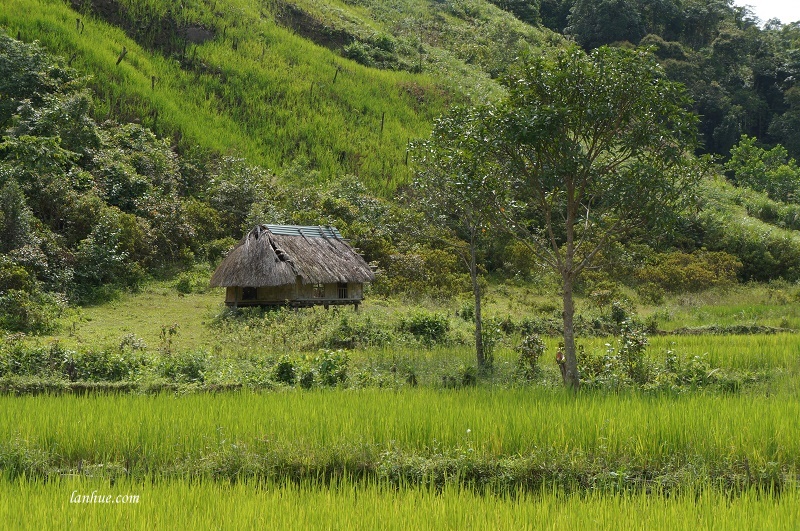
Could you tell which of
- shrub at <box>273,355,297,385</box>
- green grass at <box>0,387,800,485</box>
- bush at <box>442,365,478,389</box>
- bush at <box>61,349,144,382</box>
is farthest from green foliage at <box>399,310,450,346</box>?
green grass at <box>0,387,800,485</box>

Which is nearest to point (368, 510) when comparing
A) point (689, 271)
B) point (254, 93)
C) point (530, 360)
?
point (530, 360)

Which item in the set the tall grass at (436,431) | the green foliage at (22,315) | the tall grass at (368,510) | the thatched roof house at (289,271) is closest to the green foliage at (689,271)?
the thatched roof house at (289,271)

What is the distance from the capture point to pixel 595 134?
9.54 m

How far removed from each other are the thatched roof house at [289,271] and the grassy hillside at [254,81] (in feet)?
31.0

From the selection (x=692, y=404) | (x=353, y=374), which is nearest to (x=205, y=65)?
(x=353, y=374)

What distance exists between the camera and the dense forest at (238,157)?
756 inches

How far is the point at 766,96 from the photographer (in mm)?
46500

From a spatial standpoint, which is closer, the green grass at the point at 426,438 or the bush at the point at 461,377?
the green grass at the point at 426,438

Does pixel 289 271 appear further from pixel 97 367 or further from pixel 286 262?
pixel 97 367

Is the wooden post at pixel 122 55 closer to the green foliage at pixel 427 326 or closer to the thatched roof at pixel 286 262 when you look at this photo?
the thatched roof at pixel 286 262

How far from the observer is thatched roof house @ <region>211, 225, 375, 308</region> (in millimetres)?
17047

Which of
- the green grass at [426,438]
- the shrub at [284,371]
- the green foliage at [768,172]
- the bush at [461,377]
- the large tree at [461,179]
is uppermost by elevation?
the green foliage at [768,172]

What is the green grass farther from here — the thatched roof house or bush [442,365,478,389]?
the thatched roof house

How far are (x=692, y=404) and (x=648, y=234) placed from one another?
12.3 feet
